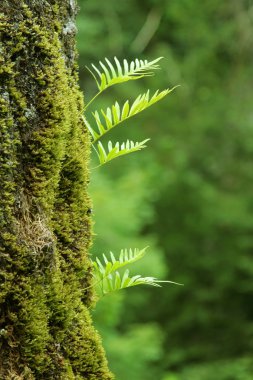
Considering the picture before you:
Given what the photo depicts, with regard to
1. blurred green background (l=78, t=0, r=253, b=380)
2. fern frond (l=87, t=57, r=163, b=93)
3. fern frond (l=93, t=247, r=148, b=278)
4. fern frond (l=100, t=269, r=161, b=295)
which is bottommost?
fern frond (l=100, t=269, r=161, b=295)

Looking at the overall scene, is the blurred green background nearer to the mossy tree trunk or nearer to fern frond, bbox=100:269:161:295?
fern frond, bbox=100:269:161:295

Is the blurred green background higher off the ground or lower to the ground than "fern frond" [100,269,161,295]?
higher

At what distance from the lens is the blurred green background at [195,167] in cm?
1738

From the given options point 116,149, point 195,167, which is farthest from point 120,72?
point 195,167

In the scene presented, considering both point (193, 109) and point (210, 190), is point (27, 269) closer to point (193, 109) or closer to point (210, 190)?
point (210, 190)

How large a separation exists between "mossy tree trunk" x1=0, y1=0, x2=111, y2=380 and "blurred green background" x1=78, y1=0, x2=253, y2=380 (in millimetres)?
12732

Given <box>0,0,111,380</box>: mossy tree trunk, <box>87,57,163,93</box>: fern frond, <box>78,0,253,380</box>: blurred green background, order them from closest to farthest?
<box>0,0,111,380</box>: mossy tree trunk → <box>87,57,163,93</box>: fern frond → <box>78,0,253,380</box>: blurred green background

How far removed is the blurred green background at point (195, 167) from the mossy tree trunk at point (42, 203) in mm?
12732

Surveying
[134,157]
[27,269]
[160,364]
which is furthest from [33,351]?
[134,157]

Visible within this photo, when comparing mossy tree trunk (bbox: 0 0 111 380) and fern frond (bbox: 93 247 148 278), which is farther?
fern frond (bbox: 93 247 148 278)

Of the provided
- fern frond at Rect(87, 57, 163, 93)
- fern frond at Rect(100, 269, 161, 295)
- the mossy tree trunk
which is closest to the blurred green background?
fern frond at Rect(100, 269, 161, 295)

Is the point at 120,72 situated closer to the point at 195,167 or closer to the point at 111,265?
the point at 111,265

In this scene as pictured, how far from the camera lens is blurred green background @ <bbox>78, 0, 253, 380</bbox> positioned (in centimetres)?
1738

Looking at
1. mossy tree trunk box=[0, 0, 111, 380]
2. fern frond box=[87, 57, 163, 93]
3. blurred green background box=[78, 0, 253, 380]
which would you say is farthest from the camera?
blurred green background box=[78, 0, 253, 380]
